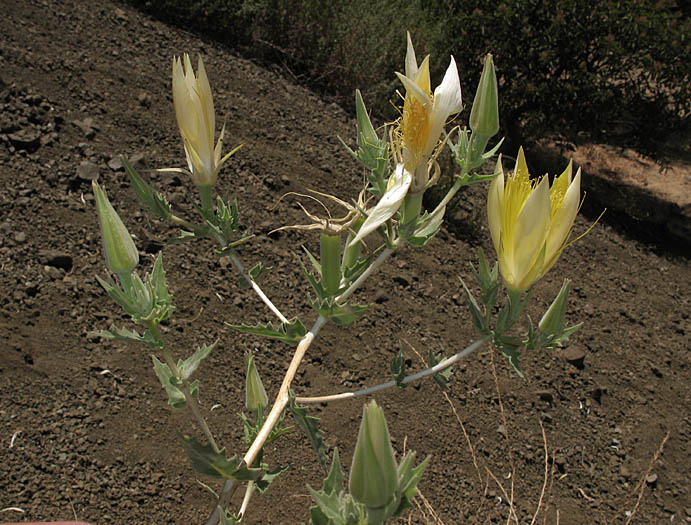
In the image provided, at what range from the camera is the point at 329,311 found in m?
1.01

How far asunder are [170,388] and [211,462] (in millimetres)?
191

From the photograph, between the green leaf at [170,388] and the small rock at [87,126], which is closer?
the green leaf at [170,388]

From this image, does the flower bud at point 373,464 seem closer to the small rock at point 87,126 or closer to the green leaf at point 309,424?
the green leaf at point 309,424

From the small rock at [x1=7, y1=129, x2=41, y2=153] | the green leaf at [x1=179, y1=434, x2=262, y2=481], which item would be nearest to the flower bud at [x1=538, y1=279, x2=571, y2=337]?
the green leaf at [x1=179, y1=434, x2=262, y2=481]

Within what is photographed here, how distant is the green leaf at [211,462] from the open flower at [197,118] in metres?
0.46

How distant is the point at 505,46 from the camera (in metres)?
4.68

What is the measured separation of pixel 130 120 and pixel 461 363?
2182 millimetres

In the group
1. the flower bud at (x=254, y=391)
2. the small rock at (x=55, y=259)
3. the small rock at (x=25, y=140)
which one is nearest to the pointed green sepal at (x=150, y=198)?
the flower bud at (x=254, y=391)

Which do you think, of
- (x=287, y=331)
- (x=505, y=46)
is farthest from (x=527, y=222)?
(x=505, y=46)

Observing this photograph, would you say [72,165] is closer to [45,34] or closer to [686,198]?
[45,34]

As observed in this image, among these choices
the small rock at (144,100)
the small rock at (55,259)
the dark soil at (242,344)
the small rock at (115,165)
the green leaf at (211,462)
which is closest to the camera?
the green leaf at (211,462)

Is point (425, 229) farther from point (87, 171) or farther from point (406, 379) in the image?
point (87, 171)

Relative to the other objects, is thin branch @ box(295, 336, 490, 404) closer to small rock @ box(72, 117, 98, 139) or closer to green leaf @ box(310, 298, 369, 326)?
green leaf @ box(310, 298, 369, 326)

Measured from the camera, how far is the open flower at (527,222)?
971 mm
